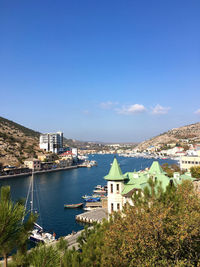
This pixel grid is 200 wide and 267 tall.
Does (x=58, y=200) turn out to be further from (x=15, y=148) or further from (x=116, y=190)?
(x=15, y=148)

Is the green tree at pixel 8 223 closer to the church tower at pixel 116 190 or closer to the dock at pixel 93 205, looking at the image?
the church tower at pixel 116 190

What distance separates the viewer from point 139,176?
31.2 m

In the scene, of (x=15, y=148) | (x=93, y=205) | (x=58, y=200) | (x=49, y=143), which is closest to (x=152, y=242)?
(x=93, y=205)

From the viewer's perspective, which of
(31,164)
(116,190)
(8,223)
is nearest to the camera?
(8,223)

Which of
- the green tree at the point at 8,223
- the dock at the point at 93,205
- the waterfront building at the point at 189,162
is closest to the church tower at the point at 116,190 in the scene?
the green tree at the point at 8,223

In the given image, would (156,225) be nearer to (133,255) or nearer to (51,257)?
(133,255)

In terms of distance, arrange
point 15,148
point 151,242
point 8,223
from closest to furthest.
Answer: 1. point 8,223
2. point 151,242
3. point 15,148

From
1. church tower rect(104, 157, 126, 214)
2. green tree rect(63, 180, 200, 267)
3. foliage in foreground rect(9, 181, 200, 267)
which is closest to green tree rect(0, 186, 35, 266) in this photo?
foliage in foreground rect(9, 181, 200, 267)

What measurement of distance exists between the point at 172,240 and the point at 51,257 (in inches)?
204

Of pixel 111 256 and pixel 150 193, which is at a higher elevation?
pixel 150 193

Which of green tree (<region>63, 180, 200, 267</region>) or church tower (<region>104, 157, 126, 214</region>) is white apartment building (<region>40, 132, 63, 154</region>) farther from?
green tree (<region>63, 180, 200, 267</region>)

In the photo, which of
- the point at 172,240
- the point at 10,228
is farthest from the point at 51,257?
the point at 172,240

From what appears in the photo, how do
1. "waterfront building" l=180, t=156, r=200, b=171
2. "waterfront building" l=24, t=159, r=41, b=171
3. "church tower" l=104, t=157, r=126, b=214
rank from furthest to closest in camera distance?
"waterfront building" l=24, t=159, r=41, b=171 < "waterfront building" l=180, t=156, r=200, b=171 < "church tower" l=104, t=157, r=126, b=214

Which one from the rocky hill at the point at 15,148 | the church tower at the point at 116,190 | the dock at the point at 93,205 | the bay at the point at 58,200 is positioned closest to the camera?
the church tower at the point at 116,190
